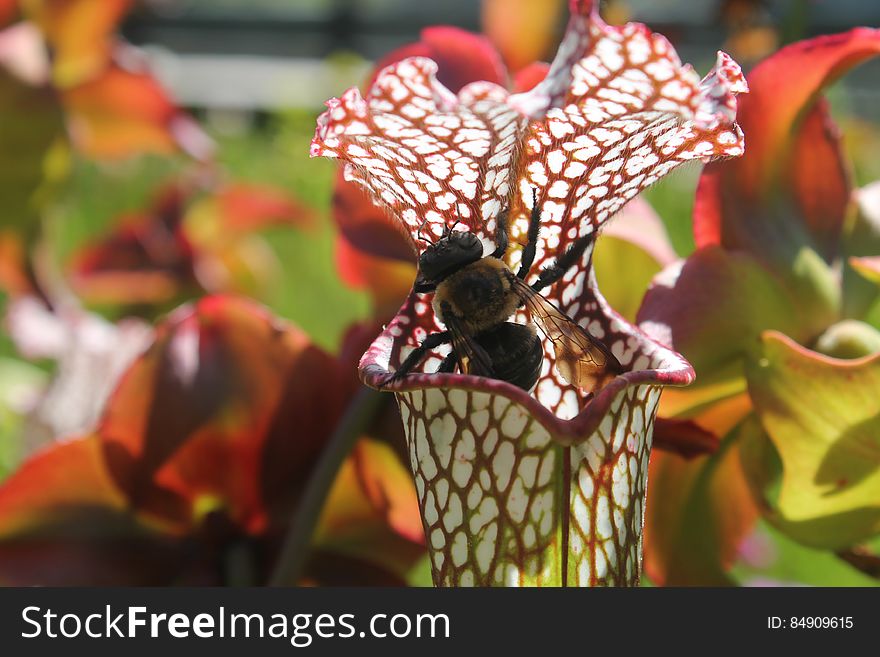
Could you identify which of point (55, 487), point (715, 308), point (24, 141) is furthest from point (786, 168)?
point (24, 141)

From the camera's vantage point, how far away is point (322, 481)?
43 centimetres

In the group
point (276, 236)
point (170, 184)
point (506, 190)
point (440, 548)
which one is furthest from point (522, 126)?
point (276, 236)

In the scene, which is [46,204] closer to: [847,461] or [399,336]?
[399,336]

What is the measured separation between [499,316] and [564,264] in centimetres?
3

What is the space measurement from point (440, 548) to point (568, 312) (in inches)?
4.2

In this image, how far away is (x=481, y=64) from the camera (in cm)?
45

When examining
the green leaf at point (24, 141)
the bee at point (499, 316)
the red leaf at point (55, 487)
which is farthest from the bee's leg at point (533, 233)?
the green leaf at point (24, 141)

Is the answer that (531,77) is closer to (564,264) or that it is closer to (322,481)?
(564,264)

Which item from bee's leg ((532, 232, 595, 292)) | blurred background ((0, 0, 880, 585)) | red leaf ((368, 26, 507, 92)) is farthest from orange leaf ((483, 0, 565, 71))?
bee's leg ((532, 232, 595, 292))

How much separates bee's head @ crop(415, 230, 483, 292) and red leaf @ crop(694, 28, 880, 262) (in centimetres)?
10

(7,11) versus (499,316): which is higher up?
(7,11)

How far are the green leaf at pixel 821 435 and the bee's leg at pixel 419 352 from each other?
0.40 ft

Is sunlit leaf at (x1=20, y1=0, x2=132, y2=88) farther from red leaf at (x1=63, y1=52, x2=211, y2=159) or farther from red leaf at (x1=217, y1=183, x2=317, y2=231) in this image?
red leaf at (x1=217, y1=183, x2=317, y2=231)

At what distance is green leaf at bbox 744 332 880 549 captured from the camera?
367 millimetres
